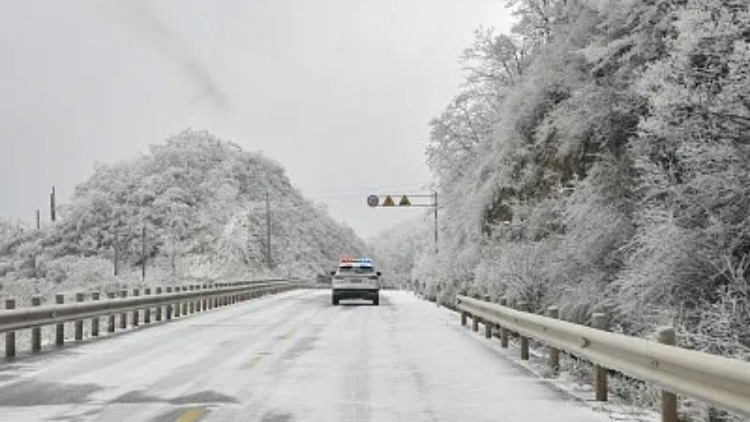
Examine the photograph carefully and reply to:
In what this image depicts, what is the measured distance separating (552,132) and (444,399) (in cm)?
1798

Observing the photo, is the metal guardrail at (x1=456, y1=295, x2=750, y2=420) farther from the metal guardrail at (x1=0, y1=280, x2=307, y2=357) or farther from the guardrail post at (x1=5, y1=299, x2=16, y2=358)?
the guardrail post at (x1=5, y1=299, x2=16, y2=358)

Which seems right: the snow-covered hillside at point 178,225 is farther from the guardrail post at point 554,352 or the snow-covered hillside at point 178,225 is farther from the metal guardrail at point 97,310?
the guardrail post at point 554,352

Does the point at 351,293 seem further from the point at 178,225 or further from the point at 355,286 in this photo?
the point at 178,225

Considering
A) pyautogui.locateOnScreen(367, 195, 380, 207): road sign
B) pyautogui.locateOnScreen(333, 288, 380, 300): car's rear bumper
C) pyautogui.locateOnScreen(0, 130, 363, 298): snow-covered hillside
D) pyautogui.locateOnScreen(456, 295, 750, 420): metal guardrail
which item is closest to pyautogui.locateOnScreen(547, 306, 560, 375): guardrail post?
pyautogui.locateOnScreen(456, 295, 750, 420): metal guardrail

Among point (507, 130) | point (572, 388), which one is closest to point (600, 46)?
point (507, 130)

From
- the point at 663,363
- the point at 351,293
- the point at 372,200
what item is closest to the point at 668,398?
the point at 663,363

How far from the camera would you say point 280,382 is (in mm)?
10352

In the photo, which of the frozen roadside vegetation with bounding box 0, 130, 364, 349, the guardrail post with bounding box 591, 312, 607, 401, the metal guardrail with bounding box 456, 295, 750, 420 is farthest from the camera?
the frozen roadside vegetation with bounding box 0, 130, 364, 349

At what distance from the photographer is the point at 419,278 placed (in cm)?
5344

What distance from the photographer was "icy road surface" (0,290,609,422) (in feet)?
26.9

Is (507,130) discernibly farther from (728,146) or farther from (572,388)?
(572,388)

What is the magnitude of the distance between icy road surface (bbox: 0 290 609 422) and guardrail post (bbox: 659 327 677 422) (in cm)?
87

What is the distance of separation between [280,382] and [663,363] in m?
5.07

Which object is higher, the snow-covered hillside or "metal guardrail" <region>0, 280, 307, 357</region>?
the snow-covered hillside
